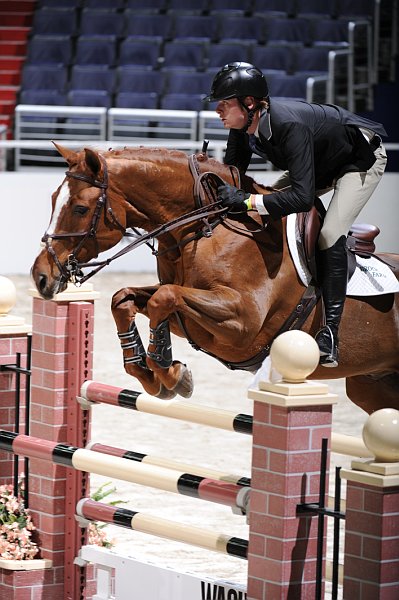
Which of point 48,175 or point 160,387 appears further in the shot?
point 48,175

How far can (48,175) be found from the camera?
Result: 11.6 metres

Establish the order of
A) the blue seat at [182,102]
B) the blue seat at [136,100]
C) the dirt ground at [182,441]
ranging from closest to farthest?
1. the dirt ground at [182,441]
2. the blue seat at [182,102]
3. the blue seat at [136,100]

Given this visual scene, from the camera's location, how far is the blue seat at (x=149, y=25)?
44.9 feet

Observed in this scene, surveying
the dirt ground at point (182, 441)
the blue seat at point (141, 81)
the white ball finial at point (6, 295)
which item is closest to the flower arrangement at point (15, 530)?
the dirt ground at point (182, 441)

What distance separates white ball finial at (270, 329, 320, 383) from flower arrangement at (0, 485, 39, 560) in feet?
4.95

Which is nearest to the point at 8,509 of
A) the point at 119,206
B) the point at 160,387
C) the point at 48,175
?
the point at 160,387

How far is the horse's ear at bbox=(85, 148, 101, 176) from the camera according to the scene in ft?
13.1

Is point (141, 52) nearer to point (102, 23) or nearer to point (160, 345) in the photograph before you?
point (102, 23)

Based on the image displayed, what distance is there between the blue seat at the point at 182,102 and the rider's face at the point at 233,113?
864 centimetres

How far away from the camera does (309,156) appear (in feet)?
13.2

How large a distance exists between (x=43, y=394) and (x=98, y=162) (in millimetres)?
893

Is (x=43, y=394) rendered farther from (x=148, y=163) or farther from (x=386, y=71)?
(x=386, y=71)

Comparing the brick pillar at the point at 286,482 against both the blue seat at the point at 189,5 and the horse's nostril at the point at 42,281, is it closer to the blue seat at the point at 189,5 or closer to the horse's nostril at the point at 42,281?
the horse's nostril at the point at 42,281

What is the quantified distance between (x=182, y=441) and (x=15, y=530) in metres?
2.86
